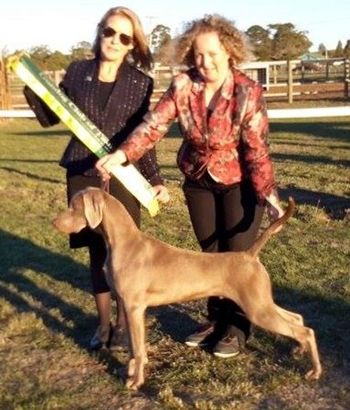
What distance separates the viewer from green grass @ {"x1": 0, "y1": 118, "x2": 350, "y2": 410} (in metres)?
4.81

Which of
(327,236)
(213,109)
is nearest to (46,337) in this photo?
(213,109)

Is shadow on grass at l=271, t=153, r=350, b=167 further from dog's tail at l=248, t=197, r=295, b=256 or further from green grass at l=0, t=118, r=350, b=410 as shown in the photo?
dog's tail at l=248, t=197, r=295, b=256

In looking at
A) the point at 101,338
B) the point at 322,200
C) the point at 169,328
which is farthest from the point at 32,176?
the point at 101,338

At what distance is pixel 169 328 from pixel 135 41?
223 cm

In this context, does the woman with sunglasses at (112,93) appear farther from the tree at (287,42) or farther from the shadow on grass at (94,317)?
the tree at (287,42)

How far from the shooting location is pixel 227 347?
5.38 meters

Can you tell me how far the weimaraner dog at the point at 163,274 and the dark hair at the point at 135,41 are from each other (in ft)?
3.63

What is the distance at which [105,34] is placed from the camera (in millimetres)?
5168

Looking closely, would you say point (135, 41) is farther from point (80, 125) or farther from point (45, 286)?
point (45, 286)

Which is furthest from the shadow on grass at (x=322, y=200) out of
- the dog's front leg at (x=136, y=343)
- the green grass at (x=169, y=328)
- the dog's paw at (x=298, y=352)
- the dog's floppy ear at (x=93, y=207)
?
the dog's floppy ear at (x=93, y=207)

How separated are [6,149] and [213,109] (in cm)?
1676

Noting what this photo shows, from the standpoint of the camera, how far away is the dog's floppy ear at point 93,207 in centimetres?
482

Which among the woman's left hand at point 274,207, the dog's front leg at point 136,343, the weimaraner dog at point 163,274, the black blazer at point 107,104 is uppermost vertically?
the black blazer at point 107,104

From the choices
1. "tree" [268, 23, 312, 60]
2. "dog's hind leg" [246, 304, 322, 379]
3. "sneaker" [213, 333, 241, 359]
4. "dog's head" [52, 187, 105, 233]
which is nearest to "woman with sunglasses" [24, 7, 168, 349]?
"dog's head" [52, 187, 105, 233]
